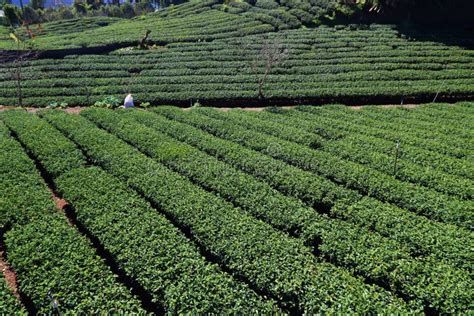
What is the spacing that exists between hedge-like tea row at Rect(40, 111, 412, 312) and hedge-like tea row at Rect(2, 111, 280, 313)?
1.78ft

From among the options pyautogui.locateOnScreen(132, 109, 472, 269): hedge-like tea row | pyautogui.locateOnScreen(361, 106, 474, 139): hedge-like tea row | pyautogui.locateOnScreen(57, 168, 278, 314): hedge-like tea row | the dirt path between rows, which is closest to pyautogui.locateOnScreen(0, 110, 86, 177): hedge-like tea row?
pyautogui.locateOnScreen(57, 168, 278, 314): hedge-like tea row

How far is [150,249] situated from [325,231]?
506 centimetres

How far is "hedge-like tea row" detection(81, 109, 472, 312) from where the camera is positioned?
834cm

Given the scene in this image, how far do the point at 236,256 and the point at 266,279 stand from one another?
3.66 feet

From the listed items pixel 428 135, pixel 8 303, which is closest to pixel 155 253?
pixel 8 303

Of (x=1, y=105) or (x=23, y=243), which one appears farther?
(x=1, y=105)

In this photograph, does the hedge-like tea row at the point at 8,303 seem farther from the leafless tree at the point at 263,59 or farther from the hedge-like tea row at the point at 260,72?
the leafless tree at the point at 263,59

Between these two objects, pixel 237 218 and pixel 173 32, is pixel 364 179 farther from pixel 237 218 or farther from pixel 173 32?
pixel 173 32

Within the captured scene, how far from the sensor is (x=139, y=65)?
36219 mm

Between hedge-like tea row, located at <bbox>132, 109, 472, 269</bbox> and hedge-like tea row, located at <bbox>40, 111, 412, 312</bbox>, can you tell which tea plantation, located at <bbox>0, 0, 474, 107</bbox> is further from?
hedge-like tea row, located at <bbox>40, 111, 412, 312</bbox>

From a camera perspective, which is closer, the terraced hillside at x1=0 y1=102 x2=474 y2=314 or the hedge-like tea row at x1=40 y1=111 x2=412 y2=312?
the hedge-like tea row at x1=40 y1=111 x2=412 y2=312

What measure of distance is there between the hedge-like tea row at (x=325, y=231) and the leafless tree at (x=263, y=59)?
564 inches

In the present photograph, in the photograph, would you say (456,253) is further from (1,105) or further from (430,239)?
(1,105)

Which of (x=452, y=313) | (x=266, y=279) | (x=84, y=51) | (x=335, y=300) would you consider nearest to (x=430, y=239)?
(x=452, y=313)
